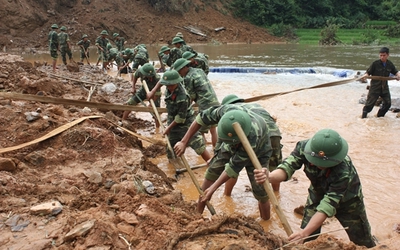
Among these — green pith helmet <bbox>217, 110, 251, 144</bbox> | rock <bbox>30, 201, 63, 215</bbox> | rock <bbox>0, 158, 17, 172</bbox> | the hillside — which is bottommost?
the hillside

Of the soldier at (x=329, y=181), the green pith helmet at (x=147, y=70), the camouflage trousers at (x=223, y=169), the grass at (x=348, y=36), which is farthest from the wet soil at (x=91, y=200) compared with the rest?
the grass at (x=348, y=36)

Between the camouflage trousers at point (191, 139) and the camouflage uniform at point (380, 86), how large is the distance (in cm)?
444

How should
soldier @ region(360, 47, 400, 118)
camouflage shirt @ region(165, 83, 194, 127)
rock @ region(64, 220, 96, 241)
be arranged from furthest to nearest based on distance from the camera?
soldier @ region(360, 47, 400, 118) → camouflage shirt @ region(165, 83, 194, 127) → rock @ region(64, 220, 96, 241)

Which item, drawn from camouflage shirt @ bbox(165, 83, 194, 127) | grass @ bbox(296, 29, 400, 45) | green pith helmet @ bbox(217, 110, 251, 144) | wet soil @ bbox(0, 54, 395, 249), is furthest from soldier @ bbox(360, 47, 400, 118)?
grass @ bbox(296, 29, 400, 45)

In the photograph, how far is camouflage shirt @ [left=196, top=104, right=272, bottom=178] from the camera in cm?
336

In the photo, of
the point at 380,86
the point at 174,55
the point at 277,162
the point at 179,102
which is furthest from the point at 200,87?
the point at 380,86

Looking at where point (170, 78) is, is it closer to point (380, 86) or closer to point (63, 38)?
point (380, 86)

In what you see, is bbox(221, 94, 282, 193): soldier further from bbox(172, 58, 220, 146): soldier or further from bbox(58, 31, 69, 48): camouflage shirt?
bbox(58, 31, 69, 48): camouflage shirt

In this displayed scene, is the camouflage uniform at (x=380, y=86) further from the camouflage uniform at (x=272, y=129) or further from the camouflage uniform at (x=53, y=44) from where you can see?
the camouflage uniform at (x=53, y=44)

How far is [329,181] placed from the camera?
292cm

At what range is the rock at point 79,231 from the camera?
2598 mm

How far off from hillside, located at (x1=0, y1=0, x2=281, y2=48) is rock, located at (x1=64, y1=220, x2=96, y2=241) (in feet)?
82.4

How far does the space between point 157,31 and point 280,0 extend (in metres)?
15.5

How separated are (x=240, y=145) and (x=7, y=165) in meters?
2.35
